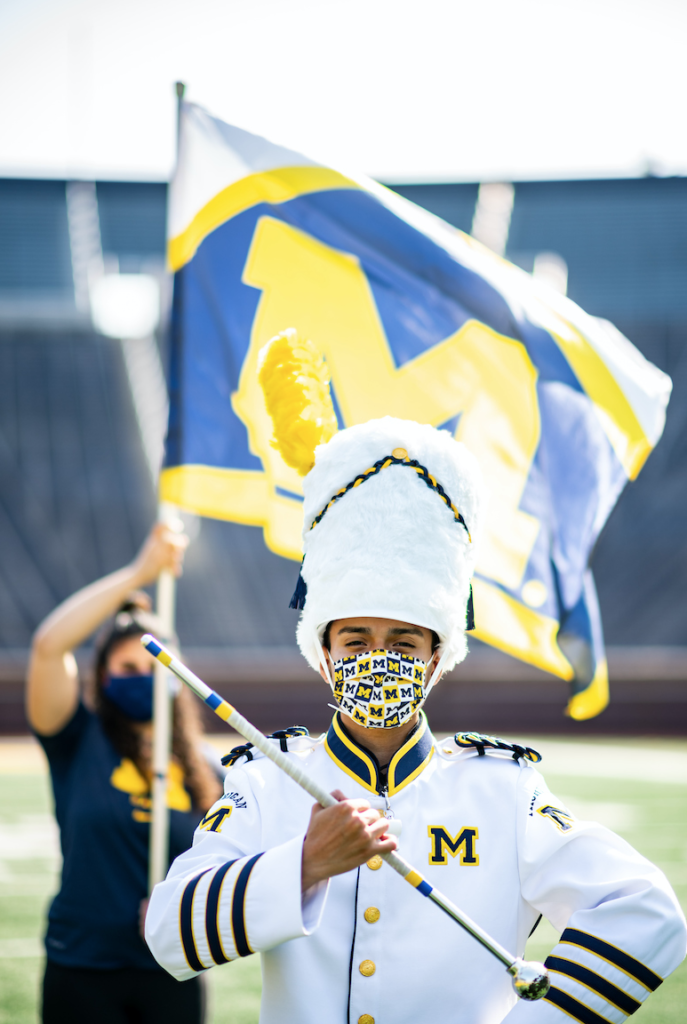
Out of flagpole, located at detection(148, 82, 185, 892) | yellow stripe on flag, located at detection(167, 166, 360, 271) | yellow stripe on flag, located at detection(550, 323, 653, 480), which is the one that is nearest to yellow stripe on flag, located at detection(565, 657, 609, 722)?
yellow stripe on flag, located at detection(550, 323, 653, 480)

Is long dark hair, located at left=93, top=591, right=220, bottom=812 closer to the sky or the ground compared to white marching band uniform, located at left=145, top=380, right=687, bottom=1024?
closer to the ground

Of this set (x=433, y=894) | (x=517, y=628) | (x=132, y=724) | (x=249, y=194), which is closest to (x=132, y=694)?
(x=132, y=724)

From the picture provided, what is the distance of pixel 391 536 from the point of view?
2025 millimetres

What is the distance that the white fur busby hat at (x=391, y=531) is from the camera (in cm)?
199

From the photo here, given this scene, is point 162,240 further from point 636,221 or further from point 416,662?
point 416,662

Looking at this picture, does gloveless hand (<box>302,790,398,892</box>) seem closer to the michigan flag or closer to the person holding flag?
the michigan flag

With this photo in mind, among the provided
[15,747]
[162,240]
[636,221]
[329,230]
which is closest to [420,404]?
[329,230]

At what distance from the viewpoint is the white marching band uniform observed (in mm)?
1720

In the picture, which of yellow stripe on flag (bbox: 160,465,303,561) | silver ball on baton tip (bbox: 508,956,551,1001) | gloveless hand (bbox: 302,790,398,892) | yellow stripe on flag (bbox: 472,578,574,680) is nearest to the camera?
gloveless hand (bbox: 302,790,398,892)

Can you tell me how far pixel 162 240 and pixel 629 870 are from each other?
30807 millimetres

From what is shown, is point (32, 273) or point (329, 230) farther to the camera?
point (32, 273)

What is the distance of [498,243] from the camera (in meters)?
31.6

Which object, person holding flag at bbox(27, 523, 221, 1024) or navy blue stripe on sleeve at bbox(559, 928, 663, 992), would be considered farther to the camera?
person holding flag at bbox(27, 523, 221, 1024)

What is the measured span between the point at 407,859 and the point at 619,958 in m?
0.39
